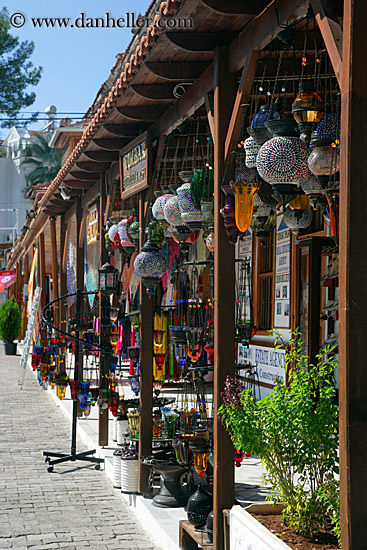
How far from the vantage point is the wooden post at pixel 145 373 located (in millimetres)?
7086

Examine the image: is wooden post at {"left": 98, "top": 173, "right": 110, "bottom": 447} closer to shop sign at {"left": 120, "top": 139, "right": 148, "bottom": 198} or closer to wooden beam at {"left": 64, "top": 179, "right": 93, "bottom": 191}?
wooden beam at {"left": 64, "top": 179, "right": 93, "bottom": 191}

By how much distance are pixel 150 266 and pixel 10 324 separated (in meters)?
20.9

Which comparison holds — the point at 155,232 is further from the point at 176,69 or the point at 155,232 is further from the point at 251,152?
the point at 251,152

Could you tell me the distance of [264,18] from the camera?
417cm

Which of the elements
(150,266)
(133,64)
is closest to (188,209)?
(150,266)

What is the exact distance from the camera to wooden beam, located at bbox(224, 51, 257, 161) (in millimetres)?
4352

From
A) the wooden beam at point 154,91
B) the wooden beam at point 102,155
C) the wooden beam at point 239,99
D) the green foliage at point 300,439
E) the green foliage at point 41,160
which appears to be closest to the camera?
the green foliage at point 300,439

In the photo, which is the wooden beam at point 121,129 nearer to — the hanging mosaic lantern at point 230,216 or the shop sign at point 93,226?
the hanging mosaic lantern at point 230,216

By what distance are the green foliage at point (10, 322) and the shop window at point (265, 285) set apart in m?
17.3

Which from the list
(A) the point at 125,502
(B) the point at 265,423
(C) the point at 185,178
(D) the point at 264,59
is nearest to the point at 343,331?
(B) the point at 265,423

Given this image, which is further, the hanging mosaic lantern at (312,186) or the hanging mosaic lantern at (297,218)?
the hanging mosaic lantern at (297,218)

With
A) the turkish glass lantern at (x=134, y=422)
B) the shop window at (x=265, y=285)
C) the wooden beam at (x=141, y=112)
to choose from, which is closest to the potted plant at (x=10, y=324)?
the shop window at (x=265, y=285)

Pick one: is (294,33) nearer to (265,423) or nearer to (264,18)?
(264,18)

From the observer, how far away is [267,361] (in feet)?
34.8
